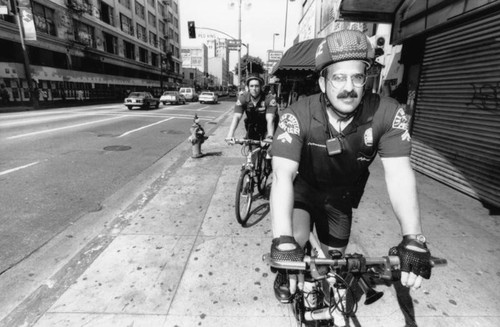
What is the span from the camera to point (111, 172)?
6.84 metres

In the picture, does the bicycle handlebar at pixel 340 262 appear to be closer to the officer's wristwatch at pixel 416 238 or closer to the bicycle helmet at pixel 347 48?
the officer's wristwatch at pixel 416 238

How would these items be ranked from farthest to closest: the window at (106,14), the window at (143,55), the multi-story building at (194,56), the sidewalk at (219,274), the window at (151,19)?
the multi-story building at (194,56), the window at (151,19), the window at (143,55), the window at (106,14), the sidewalk at (219,274)

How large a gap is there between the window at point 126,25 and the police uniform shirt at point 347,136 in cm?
5282

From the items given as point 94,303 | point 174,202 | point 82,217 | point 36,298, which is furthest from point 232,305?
point 82,217

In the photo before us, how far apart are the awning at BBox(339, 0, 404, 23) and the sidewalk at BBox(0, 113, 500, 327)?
507 centimetres

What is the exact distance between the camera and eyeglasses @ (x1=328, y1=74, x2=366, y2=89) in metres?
1.75

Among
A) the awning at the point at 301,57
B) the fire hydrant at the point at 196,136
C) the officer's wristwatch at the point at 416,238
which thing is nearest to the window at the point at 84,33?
the awning at the point at 301,57

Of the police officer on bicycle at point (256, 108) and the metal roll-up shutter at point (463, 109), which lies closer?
the police officer on bicycle at point (256, 108)

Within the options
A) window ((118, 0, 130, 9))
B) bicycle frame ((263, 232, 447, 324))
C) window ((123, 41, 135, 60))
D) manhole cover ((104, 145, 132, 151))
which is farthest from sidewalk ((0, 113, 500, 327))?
window ((118, 0, 130, 9))

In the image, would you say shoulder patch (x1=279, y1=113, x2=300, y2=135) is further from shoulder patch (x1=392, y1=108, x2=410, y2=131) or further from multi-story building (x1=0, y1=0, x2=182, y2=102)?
multi-story building (x1=0, y1=0, x2=182, y2=102)

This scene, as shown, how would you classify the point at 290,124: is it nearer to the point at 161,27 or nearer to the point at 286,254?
the point at 286,254

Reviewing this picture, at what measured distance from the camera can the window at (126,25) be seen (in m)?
45.8

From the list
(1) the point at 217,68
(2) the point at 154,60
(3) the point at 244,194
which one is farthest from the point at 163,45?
(1) the point at 217,68

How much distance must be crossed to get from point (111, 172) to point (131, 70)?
5035 centimetres
